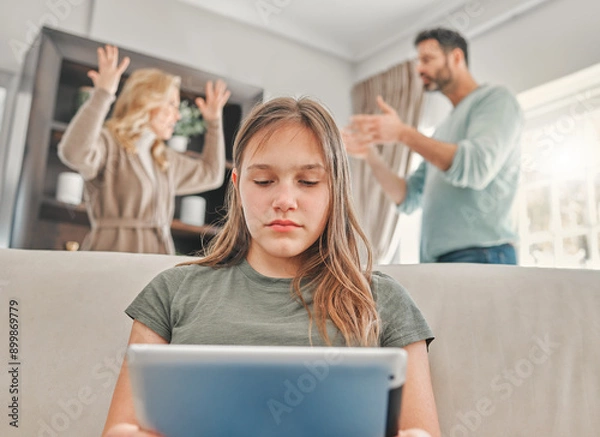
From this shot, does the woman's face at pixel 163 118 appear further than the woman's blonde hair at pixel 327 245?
Yes

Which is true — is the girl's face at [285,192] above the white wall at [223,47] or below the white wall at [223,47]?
below

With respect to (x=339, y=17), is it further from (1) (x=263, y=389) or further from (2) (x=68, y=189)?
(1) (x=263, y=389)

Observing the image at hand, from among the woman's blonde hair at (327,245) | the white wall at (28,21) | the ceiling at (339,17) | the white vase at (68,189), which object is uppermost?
the ceiling at (339,17)

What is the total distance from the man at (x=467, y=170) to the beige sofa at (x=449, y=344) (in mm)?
796

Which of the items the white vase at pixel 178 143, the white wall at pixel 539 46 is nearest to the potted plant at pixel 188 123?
the white vase at pixel 178 143

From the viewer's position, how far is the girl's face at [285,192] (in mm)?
980

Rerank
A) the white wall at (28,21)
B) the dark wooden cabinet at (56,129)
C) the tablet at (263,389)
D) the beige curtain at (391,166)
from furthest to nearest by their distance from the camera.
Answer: the beige curtain at (391,166)
the white wall at (28,21)
the dark wooden cabinet at (56,129)
the tablet at (263,389)

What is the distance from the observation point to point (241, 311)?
0.96 metres

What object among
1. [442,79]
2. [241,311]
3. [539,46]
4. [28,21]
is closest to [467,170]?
[442,79]

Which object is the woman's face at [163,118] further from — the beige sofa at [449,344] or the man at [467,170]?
the beige sofa at [449,344]

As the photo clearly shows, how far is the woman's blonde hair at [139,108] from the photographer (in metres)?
2.49

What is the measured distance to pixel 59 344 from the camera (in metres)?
1.05

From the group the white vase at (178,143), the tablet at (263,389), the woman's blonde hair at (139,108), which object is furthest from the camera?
the white vase at (178,143)

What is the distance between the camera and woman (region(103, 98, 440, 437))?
0.91m
